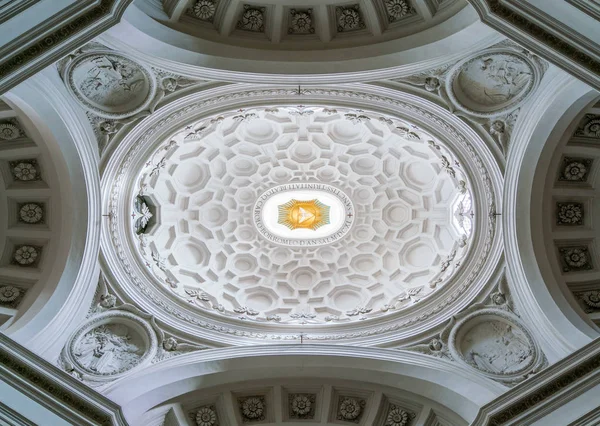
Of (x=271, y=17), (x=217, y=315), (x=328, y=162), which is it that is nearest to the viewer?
(x=271, y=17)

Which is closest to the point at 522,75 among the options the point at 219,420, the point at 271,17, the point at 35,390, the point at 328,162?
the point at 271,17

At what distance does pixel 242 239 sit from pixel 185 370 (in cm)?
687

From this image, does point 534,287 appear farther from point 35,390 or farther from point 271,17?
point 35,390

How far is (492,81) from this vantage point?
14773 millimetres

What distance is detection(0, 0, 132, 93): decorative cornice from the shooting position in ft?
35.5

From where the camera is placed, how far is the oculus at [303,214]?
2191 centimetres

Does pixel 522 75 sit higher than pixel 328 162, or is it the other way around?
pixel 328 162

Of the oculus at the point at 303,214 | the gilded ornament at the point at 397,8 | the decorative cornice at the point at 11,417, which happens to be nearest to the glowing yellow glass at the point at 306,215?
the oculus at the point at 303,214

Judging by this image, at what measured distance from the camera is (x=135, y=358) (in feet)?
52.1

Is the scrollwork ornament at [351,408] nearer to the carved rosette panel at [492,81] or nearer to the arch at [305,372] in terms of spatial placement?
the arch at [305,372]

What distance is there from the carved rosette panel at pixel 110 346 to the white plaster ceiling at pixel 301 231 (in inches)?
71.9

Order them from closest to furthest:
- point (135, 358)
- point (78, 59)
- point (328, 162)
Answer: point (78, 59) → point (135, 358) → point (328, 162)

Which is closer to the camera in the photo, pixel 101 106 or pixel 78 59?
pixel 78 59

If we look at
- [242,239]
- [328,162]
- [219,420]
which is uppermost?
[328,162]
